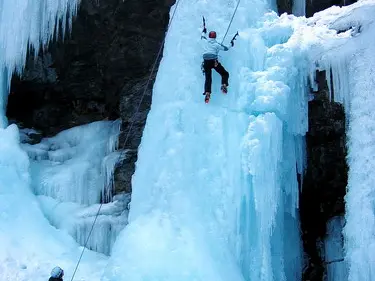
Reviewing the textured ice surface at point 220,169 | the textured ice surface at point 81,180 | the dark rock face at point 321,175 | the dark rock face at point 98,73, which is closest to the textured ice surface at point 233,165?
the textured ice surface at point 220,169

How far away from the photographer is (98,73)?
11.3 metres

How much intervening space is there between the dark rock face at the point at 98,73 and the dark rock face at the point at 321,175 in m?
3.27

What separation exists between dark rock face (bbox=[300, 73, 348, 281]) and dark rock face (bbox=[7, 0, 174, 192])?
10.7 feet

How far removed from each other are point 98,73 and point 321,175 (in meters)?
5.10

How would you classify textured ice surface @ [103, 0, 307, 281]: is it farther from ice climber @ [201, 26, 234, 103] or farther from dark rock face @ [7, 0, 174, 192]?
dark rock face @ [7, 0, 174, 192]

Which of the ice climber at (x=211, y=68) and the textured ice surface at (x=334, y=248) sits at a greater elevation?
the ice climber at (x=211, y=68)

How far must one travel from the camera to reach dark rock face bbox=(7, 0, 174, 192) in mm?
10477

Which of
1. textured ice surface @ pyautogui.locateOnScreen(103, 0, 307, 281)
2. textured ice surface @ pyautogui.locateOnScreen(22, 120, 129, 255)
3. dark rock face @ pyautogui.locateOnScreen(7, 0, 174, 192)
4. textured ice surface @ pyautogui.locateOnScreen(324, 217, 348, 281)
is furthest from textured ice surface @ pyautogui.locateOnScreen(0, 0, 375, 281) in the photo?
dark rock face @ pyautogui.locateOnScreen(7, 0, 174, 192)

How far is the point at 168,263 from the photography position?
6.41 m

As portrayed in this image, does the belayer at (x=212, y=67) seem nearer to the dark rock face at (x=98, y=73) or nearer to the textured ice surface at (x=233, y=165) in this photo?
the textured ice surface at (x=233, y=165)

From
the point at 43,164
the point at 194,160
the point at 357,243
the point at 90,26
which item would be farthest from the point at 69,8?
the point at 357,243

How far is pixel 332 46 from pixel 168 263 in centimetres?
372

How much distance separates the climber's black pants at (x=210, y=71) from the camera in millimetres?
7430

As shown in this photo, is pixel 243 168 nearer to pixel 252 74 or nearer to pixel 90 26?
pixel 252 74
